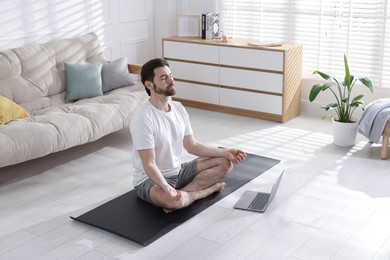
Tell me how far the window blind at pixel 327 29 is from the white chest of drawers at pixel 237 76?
0.23 m

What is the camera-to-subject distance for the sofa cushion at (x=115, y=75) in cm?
527

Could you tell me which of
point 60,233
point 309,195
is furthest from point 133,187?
point 309,195

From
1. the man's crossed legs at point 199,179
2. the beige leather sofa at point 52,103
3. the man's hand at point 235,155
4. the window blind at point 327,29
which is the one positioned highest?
the window blind at point 327,29

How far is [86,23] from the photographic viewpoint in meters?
5.77

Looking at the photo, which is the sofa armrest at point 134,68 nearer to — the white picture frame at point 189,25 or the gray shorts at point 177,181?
the white picture frame at point 189,25

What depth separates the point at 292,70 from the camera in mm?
5559

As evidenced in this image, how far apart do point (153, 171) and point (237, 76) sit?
260 centimetres

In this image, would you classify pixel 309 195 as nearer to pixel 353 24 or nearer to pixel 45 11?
pixel 353 24

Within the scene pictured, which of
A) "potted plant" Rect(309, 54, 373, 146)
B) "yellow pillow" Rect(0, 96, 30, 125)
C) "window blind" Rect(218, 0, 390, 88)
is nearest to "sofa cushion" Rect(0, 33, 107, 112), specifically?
"yellow pillow" Rect(0, 96, 30, 125)

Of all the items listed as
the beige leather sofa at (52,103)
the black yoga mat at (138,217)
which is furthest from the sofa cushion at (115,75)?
the black yoga mat at (138,217)

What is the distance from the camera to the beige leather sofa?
13.2 ft

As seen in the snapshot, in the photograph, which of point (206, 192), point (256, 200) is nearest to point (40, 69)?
point (206, 192)

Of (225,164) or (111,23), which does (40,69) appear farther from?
(225,164)

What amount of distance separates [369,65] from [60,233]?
131 inches
